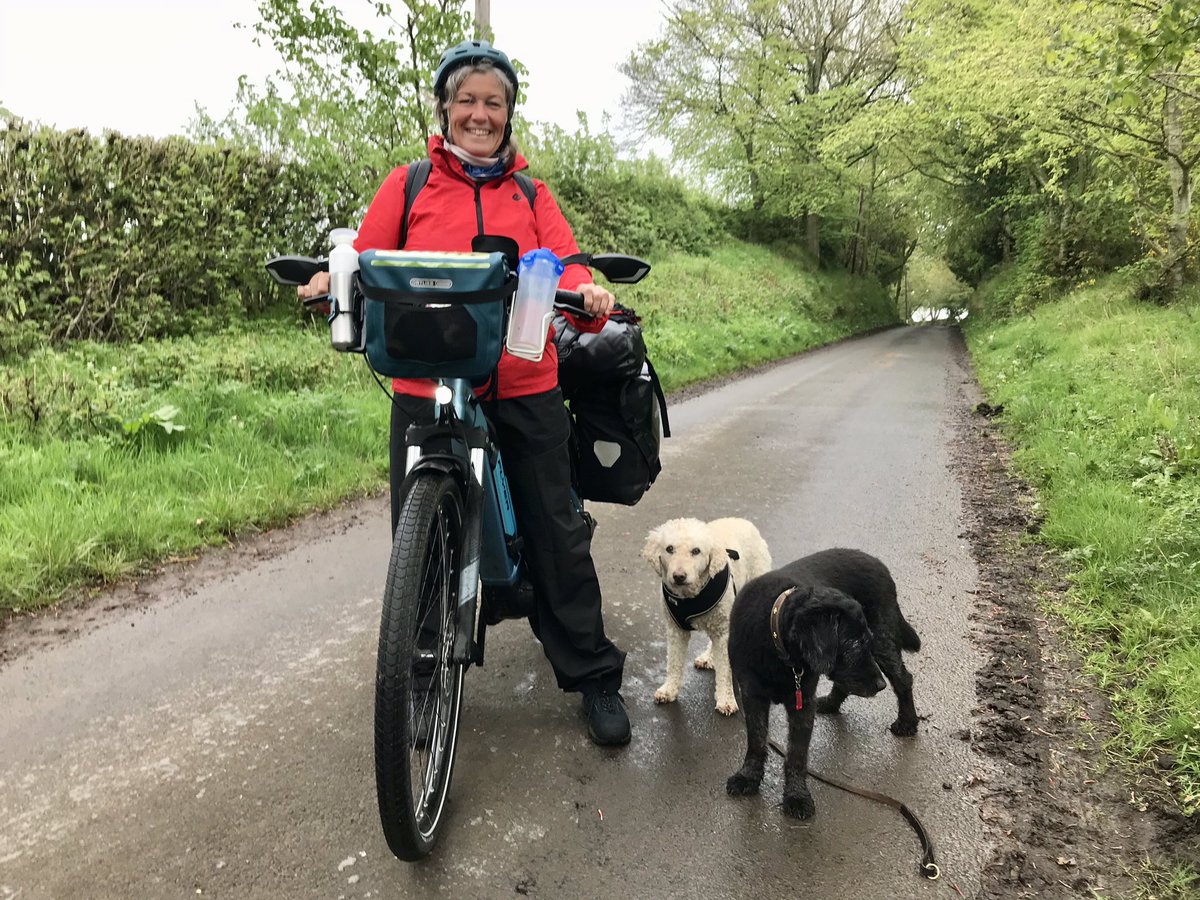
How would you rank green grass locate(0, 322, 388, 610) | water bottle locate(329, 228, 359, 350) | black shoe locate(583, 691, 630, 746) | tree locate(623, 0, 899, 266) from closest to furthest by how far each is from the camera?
water bottle locate(329, 228, 359, 350) → black shoe locate(583, 691, 630, 746) → green grass locate(0, 322, 388, 610) → tree locate(623, 0, 899, 266)

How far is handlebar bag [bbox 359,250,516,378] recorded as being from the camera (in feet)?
6.42

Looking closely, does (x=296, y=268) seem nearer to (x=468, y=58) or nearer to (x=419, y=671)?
(x=468, y=58)

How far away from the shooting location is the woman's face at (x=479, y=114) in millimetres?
2477

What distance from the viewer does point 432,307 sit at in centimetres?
198

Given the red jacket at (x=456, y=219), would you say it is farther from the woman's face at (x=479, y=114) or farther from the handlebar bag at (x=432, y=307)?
the handlebar bag at (x=432, y=307)

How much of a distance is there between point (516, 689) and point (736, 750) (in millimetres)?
981

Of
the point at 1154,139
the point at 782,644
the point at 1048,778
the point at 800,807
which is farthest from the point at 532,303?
the point at 1154,139

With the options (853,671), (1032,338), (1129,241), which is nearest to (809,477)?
(853,671)

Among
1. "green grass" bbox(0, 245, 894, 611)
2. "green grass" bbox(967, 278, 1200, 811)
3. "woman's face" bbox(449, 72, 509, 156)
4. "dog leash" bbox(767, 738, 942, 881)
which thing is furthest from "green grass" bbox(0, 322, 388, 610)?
"green grass" bbox(967, 278, 1200, 811)

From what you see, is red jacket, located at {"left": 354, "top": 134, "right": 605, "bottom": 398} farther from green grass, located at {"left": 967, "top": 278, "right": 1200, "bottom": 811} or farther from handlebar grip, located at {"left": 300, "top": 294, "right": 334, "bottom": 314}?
green grass, located at {"left": 967, "top": 278, "right": 1200, "bottom": 811}

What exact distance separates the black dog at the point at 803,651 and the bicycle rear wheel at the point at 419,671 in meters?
1.03

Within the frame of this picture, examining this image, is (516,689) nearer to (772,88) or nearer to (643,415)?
(643,415)

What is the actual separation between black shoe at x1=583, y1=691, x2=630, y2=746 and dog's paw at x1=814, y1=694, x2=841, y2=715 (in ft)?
2.71

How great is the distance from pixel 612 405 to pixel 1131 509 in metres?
3.64
